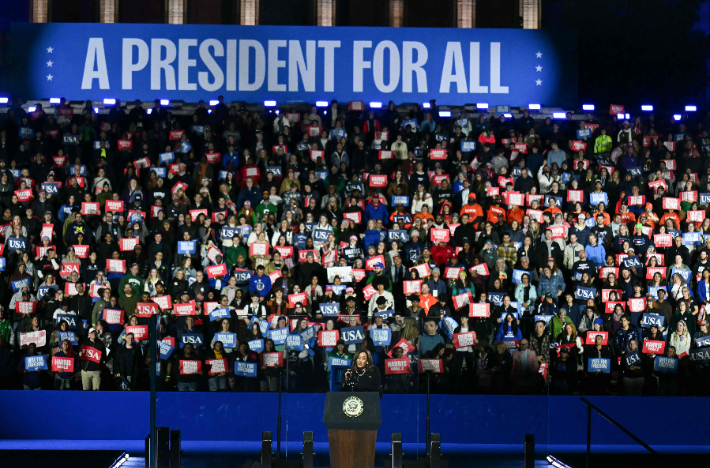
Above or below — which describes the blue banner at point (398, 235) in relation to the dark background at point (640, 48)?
below

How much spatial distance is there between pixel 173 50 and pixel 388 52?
5671 mm

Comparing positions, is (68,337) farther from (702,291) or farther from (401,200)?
(702,291)

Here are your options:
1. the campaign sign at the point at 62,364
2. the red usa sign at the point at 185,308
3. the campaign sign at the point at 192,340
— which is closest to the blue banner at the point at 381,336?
the campaign sign at the point at 192,340

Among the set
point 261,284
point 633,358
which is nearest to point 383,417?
point 633,358

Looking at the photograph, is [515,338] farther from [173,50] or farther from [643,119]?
[173,50]

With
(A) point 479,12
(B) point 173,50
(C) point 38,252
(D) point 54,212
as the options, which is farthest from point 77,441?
(A) point 479,12

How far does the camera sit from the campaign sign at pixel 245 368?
13.0m

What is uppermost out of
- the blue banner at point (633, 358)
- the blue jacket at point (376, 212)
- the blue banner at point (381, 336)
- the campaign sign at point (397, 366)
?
the blue jacket at point (376, 212)

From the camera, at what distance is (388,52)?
25.1 m

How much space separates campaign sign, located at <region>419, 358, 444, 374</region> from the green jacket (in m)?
6.62

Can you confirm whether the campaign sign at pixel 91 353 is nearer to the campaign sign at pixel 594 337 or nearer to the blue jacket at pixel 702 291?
the campaign sign at pixel 594 337

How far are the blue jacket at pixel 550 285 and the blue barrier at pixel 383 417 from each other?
3059 mm

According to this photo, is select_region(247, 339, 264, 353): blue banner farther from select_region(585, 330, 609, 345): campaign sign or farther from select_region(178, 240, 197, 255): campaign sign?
select_region(178, 240, 197, 255): campaign sign

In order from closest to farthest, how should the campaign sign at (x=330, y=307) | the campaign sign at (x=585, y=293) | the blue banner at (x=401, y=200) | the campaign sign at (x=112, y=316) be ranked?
the campaign sign at (x=330, y=307) < the campaign sign at (x=112, y=316) < the campaign sign at (x=585, y=293) < the blue banner at (x=401, y=200)
